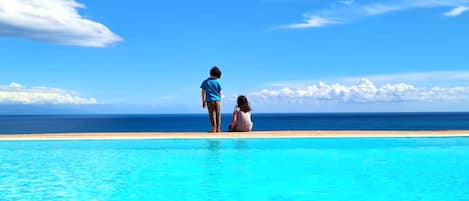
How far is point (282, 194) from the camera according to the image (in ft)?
17.5

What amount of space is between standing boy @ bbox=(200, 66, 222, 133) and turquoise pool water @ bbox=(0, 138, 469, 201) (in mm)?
1483

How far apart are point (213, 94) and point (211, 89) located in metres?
0.14

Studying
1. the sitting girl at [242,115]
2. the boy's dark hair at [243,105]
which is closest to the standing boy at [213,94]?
the sitting girl at [242,115]

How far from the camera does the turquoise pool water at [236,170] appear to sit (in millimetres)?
5387

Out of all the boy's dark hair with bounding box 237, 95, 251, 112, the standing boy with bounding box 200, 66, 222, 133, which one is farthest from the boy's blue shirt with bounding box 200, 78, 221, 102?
the boy's dark hair with bounding box 237, 95, 251, 112

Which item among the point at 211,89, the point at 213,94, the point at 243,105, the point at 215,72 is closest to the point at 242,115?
the point at 243,105

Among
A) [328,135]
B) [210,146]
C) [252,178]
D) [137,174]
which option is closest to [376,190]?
[252,178]

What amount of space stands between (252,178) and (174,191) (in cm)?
123

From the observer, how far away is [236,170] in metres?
6.94

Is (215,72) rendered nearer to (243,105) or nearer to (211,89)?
(211,89)

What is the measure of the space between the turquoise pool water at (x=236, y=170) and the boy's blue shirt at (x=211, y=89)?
5.03ft

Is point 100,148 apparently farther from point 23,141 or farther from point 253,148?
point 253,148

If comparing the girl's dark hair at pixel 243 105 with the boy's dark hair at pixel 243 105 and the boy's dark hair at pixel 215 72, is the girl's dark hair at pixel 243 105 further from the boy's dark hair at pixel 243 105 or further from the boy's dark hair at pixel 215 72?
the boy's dark hair at pixel 215 72

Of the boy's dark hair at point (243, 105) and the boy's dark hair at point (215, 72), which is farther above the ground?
the boy's dark hair at point (215, 72)
